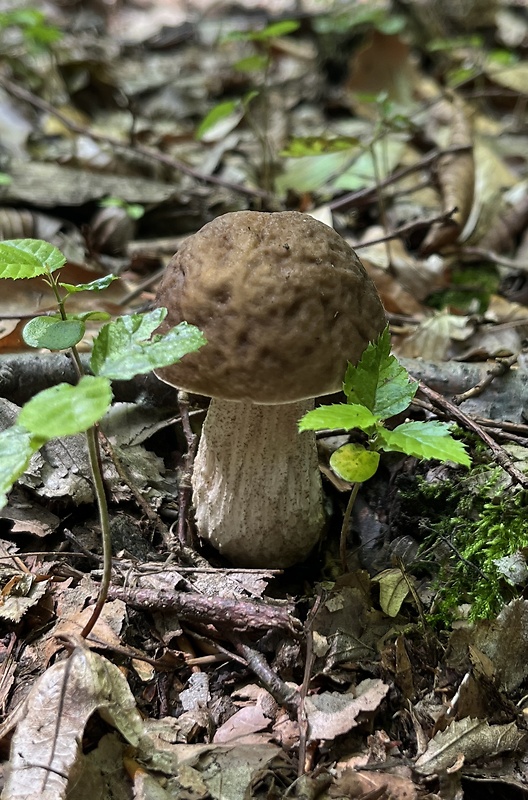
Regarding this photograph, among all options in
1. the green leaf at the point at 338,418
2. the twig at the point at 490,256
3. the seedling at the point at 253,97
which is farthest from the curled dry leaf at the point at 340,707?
the seedling at the point at 253,97

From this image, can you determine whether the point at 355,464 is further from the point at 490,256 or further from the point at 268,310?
the point at 490,256

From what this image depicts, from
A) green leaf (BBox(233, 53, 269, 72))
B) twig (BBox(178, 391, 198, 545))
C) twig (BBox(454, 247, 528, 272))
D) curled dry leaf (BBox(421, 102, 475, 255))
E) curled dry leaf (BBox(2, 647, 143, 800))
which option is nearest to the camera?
curled dry leaf (BBox(2, 647, 143, 800))

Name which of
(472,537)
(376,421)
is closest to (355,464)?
(376,421)

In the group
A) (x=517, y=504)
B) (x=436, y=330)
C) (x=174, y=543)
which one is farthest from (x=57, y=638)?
(x=436, y=330)

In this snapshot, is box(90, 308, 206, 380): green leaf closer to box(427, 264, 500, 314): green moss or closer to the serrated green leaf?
the serrated green leaf

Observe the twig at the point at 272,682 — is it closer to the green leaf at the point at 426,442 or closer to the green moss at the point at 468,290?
the green leaf at the point at 426,442

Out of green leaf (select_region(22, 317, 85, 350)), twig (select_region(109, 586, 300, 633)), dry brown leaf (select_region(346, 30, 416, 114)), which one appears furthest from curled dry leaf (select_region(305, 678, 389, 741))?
dry brown leaf (select_region(346, 30, 416, 114))
